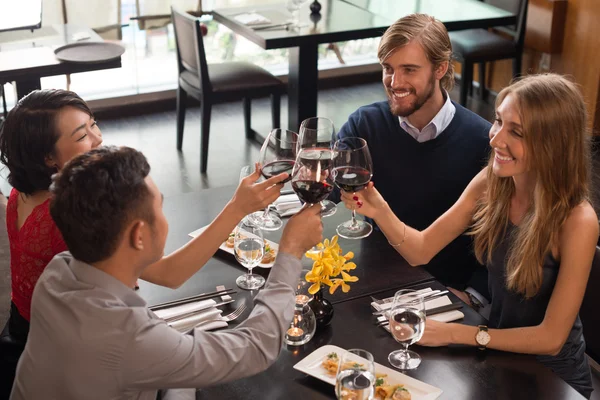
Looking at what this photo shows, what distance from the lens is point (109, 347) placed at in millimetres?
1454

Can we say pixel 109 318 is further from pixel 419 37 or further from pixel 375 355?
pixel 419 37

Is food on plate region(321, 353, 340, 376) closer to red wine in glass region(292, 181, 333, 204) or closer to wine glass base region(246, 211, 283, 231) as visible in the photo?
red wine in glass region(292, 181, 333, 204)

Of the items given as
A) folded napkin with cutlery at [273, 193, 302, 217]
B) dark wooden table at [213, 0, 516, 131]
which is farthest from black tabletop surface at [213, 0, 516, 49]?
folded napkin with cutlery at [273, 193, 302, 217]

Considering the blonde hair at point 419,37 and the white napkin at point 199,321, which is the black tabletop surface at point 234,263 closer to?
the white napkin at point 199,321

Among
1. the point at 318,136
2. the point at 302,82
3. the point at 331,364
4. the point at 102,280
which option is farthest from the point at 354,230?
the point at 302,82

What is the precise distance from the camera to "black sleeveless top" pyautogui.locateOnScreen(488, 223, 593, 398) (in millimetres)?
→ 2125

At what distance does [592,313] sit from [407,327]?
27.8 inches

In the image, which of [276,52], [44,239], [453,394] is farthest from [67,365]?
[276,52]

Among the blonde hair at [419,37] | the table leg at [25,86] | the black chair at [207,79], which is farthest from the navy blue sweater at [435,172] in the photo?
the table leg at [25,86]

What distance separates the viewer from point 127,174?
59.2 inches

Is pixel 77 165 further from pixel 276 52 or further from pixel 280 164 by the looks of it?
pixel 276 52

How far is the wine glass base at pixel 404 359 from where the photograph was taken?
5.89ft

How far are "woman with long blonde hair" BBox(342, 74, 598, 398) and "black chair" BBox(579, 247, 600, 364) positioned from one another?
0.15ft

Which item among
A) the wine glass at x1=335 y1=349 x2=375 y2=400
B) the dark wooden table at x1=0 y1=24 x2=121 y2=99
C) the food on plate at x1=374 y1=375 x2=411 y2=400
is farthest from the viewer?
the dark wooden table at x1=0 y1=24 x2=121 y2=99
